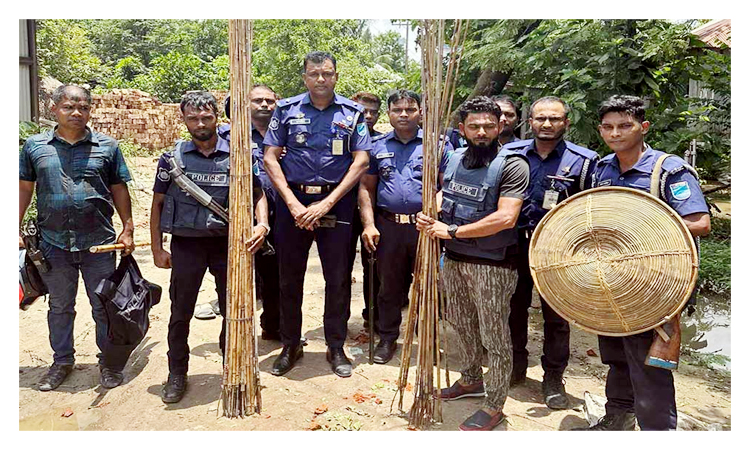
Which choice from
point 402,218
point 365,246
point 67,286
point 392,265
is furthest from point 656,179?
point 67,286

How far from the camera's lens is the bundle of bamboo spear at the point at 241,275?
10.8 ft

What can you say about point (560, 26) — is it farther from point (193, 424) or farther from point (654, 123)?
point (193, 424)

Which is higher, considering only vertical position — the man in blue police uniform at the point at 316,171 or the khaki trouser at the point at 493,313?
the man in blue police uniform at the point at 316,171

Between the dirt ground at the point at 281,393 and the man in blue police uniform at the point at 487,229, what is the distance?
0.38m

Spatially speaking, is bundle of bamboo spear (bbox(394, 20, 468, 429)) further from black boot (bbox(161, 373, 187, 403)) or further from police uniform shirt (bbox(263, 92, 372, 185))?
black boot (bbox(161, 373, 187, 403))

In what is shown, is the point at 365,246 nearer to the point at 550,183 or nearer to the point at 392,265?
the point at 392,265

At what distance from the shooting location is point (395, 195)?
4.10m

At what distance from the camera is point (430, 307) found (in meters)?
3.24

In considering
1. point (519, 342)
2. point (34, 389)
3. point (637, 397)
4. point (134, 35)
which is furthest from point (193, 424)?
point (134, 35)

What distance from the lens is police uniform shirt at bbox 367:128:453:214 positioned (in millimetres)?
4082

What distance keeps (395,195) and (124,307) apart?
179 cm

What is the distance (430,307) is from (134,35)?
76.3ft

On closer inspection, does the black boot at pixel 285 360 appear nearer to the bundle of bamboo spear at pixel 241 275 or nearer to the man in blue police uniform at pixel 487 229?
the bundle of bamboo spear at pixel 241 275

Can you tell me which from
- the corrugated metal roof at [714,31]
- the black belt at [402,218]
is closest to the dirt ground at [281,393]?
the black belt at [402,218]
